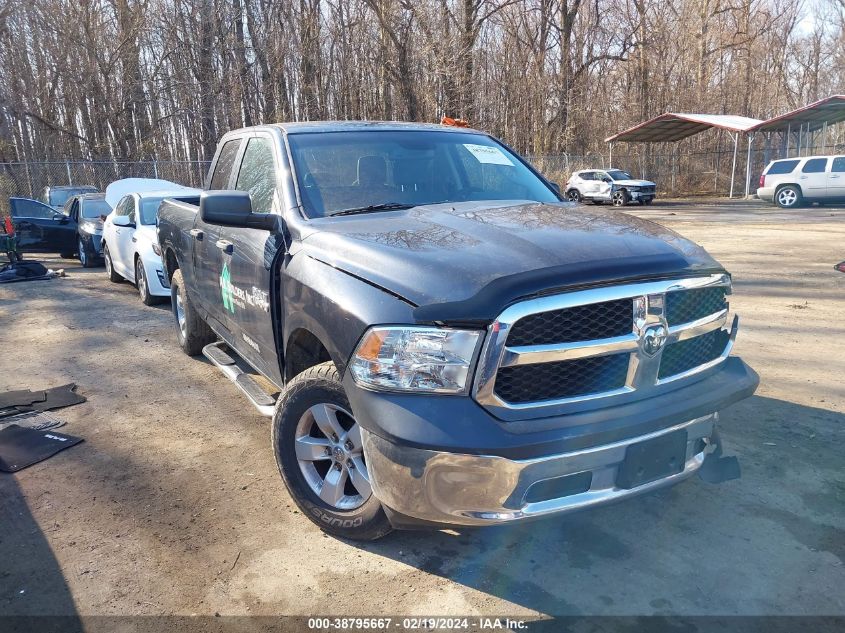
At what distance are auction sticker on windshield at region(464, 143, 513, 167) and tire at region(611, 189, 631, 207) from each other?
24.3 metres

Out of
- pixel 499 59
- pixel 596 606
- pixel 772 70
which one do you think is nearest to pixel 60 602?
pixel 596 606

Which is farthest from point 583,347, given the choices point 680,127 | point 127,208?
point 680,127

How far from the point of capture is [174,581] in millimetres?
2844

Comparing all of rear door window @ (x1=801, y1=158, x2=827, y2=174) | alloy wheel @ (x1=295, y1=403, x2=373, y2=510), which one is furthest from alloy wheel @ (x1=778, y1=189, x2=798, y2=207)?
alloy wheel @ (x1=295, y1=403, x2=373, y2=510)

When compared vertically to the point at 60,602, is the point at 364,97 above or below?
above

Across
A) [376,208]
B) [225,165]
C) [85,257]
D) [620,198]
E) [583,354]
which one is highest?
[225,165]

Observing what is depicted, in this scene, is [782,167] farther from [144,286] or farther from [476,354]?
[476,354]

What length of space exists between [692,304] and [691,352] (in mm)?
217

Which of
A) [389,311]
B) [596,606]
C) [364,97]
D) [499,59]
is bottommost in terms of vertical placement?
[596,606]

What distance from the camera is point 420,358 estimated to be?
7.93 ft

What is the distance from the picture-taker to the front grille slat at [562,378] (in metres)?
2.40

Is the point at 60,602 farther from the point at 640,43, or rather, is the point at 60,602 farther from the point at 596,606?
the point at 640,43

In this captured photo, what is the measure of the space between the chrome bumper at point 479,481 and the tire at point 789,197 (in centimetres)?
2470

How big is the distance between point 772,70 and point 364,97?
2617 cm
